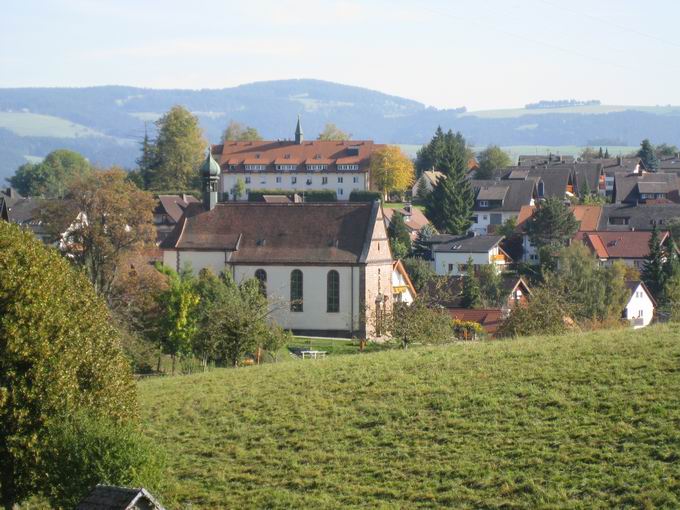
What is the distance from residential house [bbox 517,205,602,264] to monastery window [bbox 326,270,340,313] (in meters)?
34.2

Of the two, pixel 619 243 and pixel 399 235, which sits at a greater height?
pixel 619 243

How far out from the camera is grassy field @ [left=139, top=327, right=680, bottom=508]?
22236mm

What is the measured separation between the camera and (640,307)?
69875mm

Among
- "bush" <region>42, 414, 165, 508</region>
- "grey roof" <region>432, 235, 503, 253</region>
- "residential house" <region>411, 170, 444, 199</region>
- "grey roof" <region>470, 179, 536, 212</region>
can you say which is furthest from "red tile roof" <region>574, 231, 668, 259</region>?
"bush" <region>42, 414, 165, 508</region>

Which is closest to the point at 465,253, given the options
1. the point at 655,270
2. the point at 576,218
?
the point at 655,270

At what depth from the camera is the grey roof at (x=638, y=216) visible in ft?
326

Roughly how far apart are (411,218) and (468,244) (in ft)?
54.2

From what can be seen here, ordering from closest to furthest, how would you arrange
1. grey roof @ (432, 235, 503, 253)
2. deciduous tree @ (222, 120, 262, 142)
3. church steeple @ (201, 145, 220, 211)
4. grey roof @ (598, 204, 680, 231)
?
→ 1. church steeple @ (201, 145, 220, 211)
2. grey roof @ (432, 235, 503, 253)
3. grey roof @ (598, 204, 680, 231)
4. deciduous tree @ (222, 120, 262, 142)

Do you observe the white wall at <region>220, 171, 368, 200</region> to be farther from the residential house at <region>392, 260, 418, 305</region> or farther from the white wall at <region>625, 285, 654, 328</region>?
the residential house at <region>392, 260, 418, 305</region>

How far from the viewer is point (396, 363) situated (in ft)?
110

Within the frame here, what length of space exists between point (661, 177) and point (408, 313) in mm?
87131

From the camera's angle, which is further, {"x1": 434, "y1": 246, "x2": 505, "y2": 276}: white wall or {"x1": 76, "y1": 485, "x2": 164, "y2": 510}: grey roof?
{"x1": 434, "y1": 246, "x2": 505, "y2": 276}: white wall

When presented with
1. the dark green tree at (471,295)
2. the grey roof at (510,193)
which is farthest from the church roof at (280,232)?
the grey roof at (510,193)

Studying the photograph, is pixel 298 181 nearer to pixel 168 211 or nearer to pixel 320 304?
pixel 168 211
